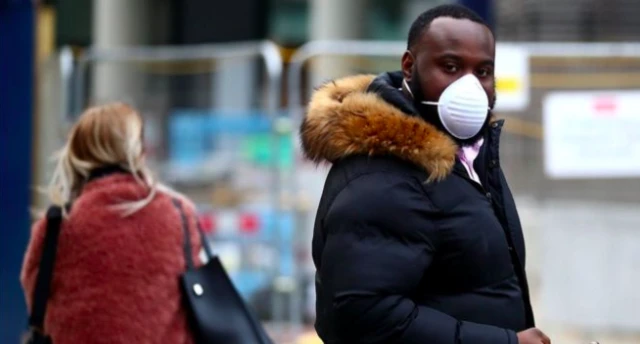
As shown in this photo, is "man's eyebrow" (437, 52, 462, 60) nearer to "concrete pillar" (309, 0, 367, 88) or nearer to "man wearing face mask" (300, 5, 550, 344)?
"man wearing face mask" (300, 5, 550, 344)

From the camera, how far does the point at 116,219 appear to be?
3576 mm

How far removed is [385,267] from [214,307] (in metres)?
1.44

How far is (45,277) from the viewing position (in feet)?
11.5

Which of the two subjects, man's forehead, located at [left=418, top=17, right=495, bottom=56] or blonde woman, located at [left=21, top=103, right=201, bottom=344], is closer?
man's forehead, located at [left=418, top=17, right=495, bottom=56]

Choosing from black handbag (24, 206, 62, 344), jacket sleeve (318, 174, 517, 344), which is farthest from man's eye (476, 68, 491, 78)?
black handbag (24, 206, 62, 344)

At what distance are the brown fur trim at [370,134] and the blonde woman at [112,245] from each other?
1.17 meters

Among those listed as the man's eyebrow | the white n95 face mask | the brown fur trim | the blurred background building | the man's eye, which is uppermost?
the man's eyebrow

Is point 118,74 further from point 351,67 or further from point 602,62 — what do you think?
point 602,62

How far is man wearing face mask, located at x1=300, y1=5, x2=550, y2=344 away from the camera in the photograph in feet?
7.45

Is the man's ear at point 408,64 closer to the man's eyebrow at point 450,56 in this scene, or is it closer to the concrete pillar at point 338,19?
the man's eyebrow at point 450,56

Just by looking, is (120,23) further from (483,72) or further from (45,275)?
(483,72)

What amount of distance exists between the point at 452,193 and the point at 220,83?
715 cm

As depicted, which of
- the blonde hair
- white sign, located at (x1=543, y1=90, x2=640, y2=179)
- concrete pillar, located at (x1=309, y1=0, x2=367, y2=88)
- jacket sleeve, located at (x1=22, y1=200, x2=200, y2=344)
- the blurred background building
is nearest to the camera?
jacket sleeve, located at (x1=22, y1=200, x2=200, y2=344)

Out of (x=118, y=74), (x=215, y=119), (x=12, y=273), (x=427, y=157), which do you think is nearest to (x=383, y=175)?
(x=427, y=157)
